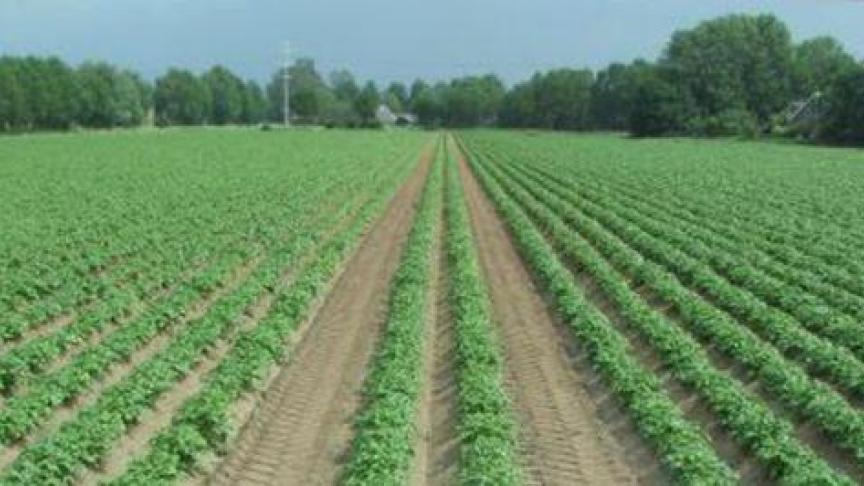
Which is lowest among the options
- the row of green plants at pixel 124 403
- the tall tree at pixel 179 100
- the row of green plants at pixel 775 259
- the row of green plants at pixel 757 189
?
the tall tree at pixel 179 100

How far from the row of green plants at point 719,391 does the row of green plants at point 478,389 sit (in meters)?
2.02

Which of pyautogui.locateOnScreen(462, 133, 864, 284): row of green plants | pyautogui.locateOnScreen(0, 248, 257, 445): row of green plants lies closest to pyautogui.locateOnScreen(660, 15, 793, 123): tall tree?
pyautogui.locateOnScreen(462, 133, 864, 284): row of green plants

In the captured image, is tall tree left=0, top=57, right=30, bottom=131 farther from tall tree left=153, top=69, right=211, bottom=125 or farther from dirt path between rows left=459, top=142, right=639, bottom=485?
dirt path between rows left=459, top=142, right=639, bottom=485

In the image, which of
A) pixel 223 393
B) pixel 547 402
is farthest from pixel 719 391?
pixel 223 393

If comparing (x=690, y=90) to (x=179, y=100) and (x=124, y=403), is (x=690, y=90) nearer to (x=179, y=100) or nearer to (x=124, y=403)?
(x=179, y=100)

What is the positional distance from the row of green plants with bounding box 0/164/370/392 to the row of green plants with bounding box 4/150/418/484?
119 centimetres

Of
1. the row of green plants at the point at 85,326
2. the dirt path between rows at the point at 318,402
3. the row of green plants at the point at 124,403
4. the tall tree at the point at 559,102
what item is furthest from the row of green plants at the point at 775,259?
the tall tree at the point at 559,102

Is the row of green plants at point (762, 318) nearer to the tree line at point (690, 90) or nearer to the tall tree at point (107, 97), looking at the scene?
the tree line at point (690, 90)

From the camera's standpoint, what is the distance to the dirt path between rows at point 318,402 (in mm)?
11031

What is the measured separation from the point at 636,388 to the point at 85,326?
24.7ft

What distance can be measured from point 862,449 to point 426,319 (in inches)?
305

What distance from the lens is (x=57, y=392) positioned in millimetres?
12633

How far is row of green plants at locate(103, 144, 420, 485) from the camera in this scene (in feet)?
34.3

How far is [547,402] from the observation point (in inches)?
525
